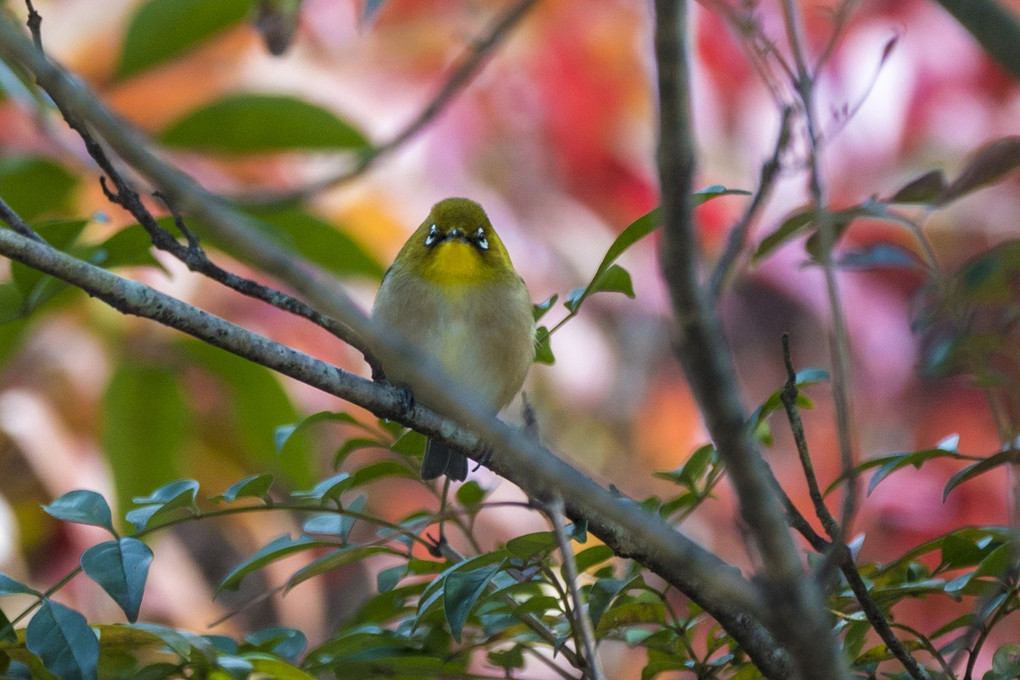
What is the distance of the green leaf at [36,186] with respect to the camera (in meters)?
2.09

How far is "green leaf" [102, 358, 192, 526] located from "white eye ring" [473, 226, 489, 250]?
779 mm

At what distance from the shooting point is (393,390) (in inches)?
51.2

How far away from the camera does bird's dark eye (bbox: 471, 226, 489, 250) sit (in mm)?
2484

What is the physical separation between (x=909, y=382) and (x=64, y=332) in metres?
2.88

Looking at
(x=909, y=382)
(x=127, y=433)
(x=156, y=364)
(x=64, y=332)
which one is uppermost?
(x=909, y=382)

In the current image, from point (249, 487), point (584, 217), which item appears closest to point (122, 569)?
point (249, 487)

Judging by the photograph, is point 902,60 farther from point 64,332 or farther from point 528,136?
point 64,332

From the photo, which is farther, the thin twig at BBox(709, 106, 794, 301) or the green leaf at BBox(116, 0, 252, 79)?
the green leaf at BBox(116, 0, 252, 79)

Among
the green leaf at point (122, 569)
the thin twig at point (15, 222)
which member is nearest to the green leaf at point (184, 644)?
the green leaf at point (122, 569)

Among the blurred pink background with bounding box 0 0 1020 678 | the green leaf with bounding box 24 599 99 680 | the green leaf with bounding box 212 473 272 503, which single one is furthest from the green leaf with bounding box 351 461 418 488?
the blurred pink background with bounding box 0 0 1020 678

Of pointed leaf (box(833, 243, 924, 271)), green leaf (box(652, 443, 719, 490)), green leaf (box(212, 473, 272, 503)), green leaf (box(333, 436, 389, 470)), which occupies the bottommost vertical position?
green leaf (box(212, 473, 272, 503))

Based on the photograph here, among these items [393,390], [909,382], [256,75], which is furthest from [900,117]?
[393,390]

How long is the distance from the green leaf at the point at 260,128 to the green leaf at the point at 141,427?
1.70 feet

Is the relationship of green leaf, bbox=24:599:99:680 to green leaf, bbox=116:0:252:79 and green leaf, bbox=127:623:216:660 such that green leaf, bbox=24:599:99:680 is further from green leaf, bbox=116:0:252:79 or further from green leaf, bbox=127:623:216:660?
green leaf, bbox=116:0:252:79
